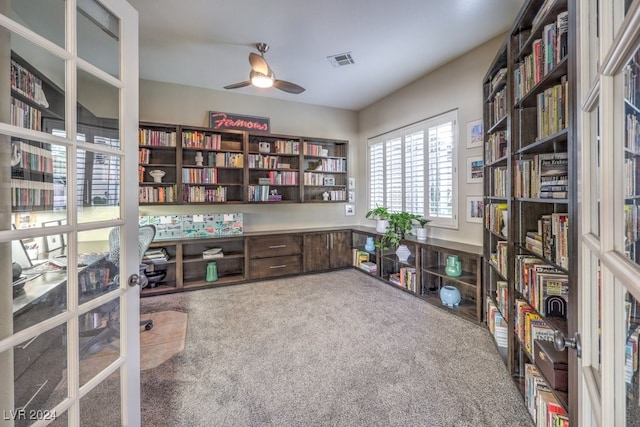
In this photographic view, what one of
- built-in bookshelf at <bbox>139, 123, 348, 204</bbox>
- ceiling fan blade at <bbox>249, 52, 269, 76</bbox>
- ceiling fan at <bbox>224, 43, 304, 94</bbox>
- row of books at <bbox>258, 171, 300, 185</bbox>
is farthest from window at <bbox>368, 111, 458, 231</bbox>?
ceiling fan blade at <bbox>249, 52, 269, 76</bbox>

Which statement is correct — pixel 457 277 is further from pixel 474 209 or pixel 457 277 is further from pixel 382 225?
pixel 382 225

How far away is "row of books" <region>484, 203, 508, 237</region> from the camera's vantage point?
2.01 meters

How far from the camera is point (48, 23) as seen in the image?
91 cm

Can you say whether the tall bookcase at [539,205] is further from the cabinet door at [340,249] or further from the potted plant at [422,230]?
the cabinet door at [340,249]

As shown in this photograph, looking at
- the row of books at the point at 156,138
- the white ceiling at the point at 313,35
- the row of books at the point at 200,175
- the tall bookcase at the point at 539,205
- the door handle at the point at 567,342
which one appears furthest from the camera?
the row of books at the point at 200,175

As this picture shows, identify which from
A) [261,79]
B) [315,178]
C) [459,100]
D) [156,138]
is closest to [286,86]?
[261,79]

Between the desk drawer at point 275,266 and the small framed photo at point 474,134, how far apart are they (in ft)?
9.26

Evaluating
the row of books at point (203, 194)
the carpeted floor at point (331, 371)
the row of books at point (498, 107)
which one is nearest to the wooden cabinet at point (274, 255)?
the row of books at point (203, 194)

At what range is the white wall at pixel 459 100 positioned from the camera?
292cm

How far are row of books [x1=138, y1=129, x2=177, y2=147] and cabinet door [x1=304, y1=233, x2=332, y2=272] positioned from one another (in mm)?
2333

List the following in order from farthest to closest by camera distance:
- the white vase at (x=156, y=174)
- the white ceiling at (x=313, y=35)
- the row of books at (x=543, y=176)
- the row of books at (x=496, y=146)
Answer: the white vase at (x=156, y=174)
the white ceiling at (x=313, y=35)
the row of books at (x=496, y=146)
the row of books at (x=543, y=176)

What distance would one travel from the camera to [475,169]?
295cm

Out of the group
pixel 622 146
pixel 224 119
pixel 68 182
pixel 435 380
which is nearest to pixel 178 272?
pixel 224 119

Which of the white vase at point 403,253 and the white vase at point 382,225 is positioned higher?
the white vase at point 382,225
